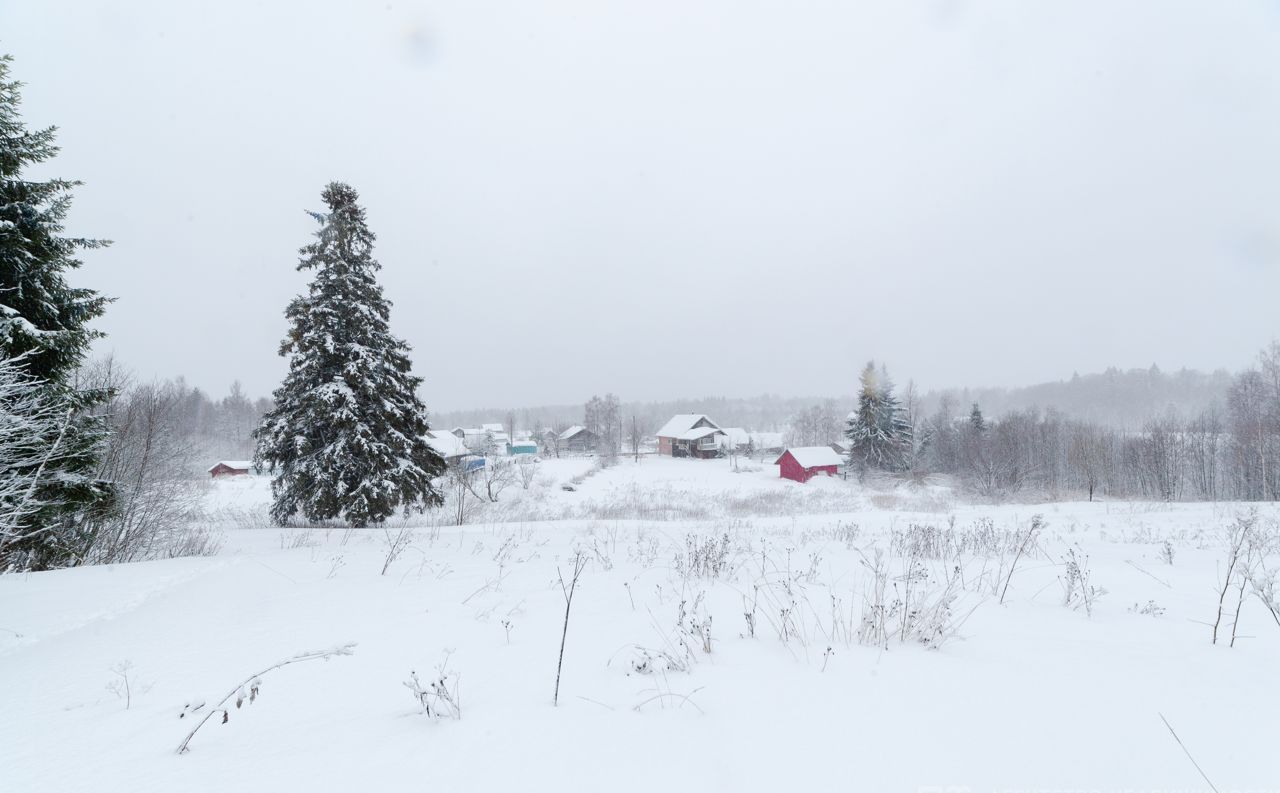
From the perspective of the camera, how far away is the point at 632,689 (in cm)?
248

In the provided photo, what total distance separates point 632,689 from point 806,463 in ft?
147

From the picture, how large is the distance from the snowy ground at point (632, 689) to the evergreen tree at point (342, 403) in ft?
27.4

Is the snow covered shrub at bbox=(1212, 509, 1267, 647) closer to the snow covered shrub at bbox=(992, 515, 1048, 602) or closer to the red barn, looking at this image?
the snow covered shrub at bbox=(992, 515, 1048, 602)

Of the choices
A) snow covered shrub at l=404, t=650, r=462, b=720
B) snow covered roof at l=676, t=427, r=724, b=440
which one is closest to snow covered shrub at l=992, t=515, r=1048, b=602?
snow covered shrub at l=404, t=650, r=462, b=720

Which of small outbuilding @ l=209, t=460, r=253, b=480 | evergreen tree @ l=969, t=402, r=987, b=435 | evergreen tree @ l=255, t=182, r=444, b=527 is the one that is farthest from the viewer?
small outbuilding @ l=209, t=460, r=253, b=480

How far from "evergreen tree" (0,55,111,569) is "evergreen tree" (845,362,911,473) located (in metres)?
45.0

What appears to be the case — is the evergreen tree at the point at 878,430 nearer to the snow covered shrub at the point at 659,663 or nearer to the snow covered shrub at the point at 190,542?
the snow covered shrub at the point at 190,542

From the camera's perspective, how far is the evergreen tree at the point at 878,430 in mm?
42531

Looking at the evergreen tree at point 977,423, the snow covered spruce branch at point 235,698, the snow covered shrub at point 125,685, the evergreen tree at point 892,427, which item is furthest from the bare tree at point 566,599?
the evergreen tree at point 977,423

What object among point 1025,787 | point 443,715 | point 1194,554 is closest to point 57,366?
point 443,715

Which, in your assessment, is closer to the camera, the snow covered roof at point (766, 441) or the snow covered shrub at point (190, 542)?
the snow covered shrub at point (190, 542)

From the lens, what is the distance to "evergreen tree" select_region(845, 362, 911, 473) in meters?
42.5

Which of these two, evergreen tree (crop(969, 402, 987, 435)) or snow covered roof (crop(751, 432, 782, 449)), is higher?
evergreen tree (crop(969, 402, 987, 435))

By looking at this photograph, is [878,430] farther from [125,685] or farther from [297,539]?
[125,685]
